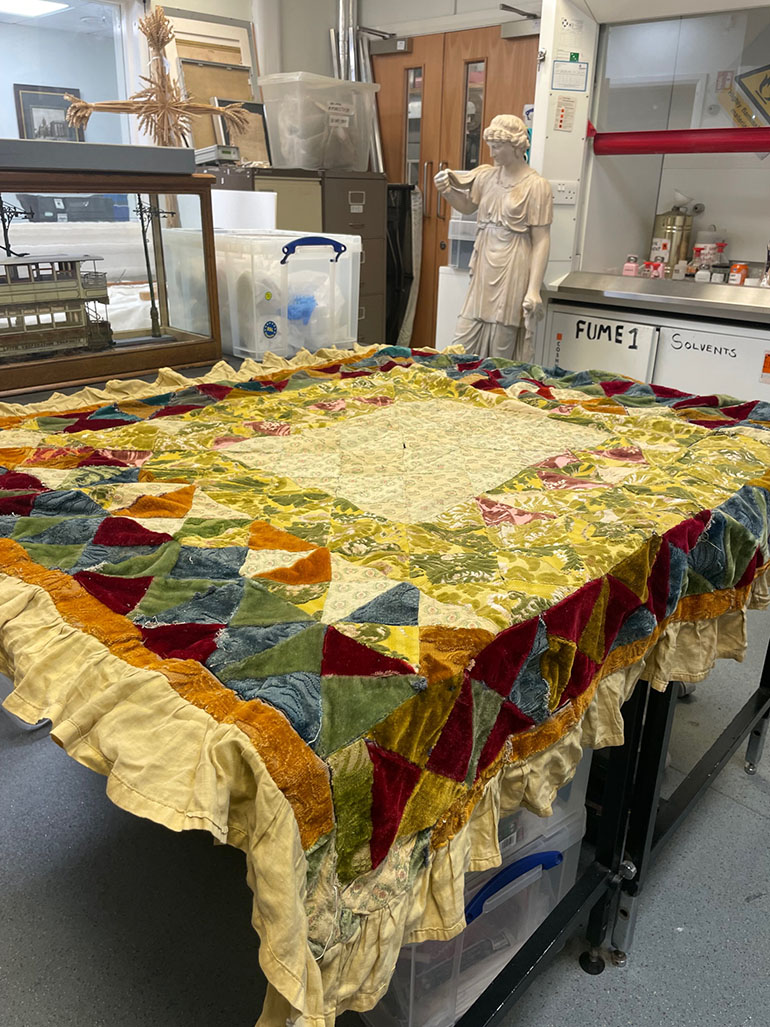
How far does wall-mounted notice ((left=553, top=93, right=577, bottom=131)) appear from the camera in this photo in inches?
123

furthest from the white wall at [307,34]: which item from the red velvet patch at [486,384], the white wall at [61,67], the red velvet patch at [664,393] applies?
the red velvet patch at [664,393]

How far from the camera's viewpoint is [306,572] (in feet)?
2.81

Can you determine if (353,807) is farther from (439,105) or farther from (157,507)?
(439,105)

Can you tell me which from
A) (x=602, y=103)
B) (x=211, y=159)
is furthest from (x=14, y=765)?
(x=602, y=103)

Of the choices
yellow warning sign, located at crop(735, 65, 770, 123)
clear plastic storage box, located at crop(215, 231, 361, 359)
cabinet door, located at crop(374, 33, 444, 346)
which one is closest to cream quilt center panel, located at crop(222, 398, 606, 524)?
clear plastic storage box, located at crop(215, 231, 361, 359)

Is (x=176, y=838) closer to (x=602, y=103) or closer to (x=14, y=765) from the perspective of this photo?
(x=14, y=765)

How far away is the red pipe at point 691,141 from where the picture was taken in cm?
289

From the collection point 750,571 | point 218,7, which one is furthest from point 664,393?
point 218,7

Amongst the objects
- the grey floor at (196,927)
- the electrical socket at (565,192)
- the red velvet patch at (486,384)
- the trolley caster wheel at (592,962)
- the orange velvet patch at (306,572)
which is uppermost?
the electrical socket at (565,192)

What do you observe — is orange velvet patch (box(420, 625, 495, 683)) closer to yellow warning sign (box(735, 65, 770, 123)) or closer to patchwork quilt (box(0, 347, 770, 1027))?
patchwork quilt (box(0, 347, 770, 1027))

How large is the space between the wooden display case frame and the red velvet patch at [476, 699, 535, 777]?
1.38 metres

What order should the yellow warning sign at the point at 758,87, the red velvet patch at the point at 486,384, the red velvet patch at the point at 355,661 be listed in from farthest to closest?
the yellow warning sign at the point at 758,87 < the red velvet patch at the point at 486,384 < the red velvet patch at the point at 355,661

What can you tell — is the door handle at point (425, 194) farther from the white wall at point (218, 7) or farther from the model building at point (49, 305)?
the model building at point (49, 305)

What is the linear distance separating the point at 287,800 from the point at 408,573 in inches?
13.5
